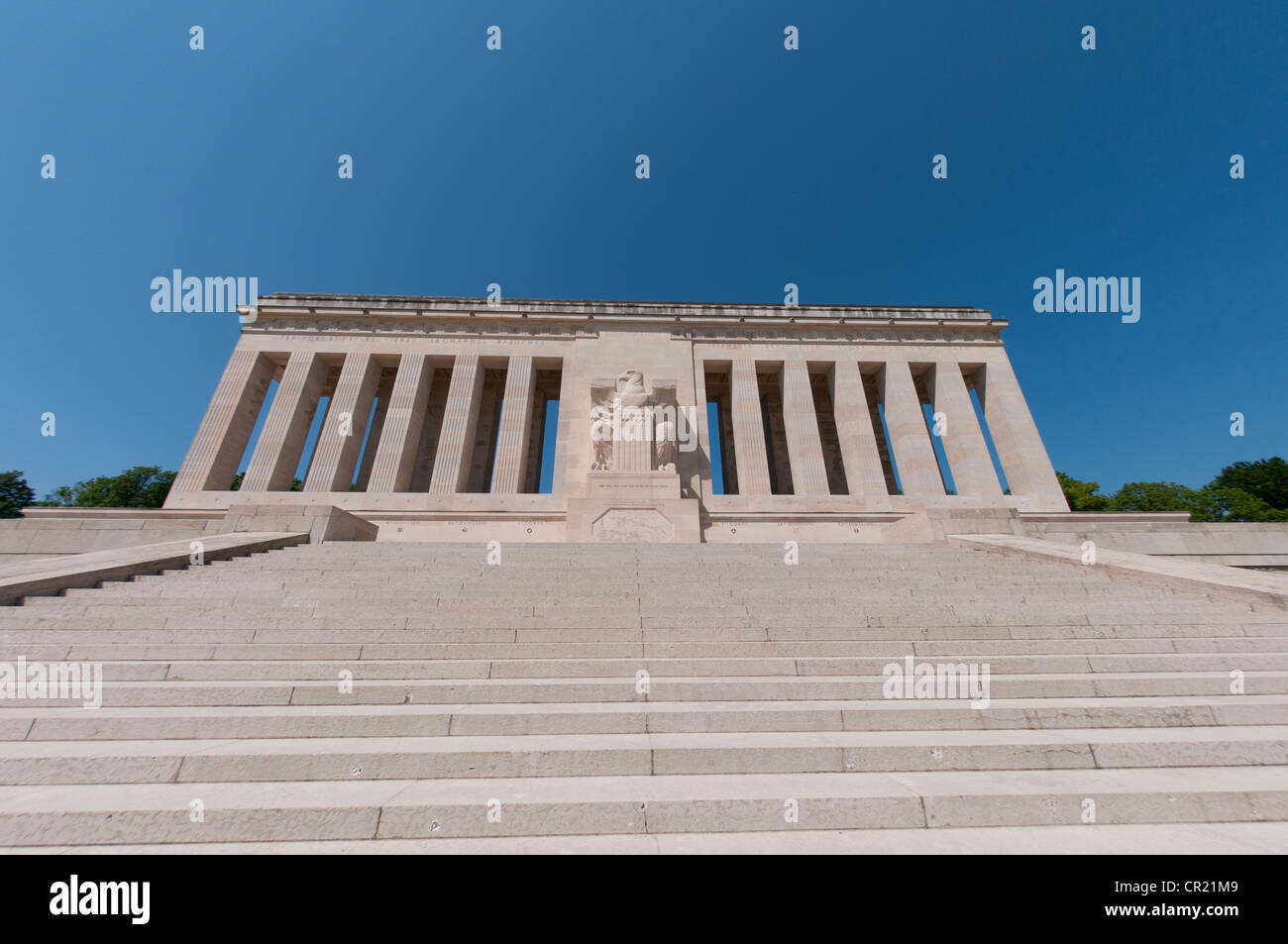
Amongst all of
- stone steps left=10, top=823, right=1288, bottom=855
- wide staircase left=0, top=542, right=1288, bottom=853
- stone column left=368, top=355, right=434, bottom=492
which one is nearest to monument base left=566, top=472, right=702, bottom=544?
wide staircase left=0, top=542, right=1288, bottom=853

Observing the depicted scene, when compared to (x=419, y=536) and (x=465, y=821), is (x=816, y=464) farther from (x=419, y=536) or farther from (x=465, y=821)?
(x=465, y=821)

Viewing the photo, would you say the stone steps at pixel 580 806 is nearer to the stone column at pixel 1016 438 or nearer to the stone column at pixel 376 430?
the stone column at pixel 1016 438

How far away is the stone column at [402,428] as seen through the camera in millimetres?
20234

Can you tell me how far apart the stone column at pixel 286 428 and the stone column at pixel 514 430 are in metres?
8.75

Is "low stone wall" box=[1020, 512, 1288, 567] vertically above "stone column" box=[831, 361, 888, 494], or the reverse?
"stone column" box=[831, 361, 888, 494]

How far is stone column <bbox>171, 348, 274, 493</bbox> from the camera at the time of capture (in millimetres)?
19484

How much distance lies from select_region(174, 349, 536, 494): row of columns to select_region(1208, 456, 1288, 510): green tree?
64675 millimetres

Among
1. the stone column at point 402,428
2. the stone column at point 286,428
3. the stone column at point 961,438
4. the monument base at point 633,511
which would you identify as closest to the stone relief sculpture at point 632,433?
the monument base at point 633,511

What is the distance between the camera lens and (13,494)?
40500mm

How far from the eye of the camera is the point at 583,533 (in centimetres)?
1402

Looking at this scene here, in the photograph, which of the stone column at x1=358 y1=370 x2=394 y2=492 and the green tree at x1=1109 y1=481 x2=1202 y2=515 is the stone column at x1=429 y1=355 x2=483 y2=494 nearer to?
the stone column at x1=358 y1=370 x2=394 y2=492

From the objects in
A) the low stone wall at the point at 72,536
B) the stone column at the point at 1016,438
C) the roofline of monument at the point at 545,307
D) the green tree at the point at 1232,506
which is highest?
the roofline of monument at the point at 545,307

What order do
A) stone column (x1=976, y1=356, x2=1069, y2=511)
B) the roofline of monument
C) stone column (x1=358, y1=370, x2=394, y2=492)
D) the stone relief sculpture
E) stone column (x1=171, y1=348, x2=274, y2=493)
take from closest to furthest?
1. the stone relief sculpture
2. stone column (x1=171, y1=348, x2=274, y2=493)
3. stone column (x1=976, y1=356, x2=1069, y2=511)
4. the roofline of monument
5. stone column (x1=358, y1=370, x2=394, y2=492)
